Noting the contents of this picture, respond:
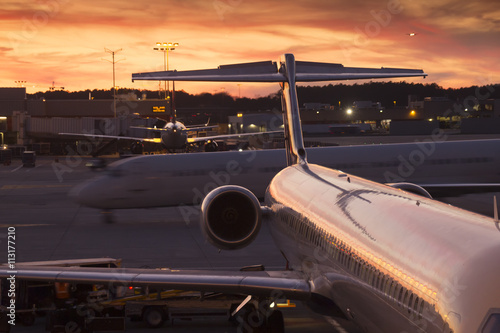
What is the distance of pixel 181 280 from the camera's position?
39.9 feet

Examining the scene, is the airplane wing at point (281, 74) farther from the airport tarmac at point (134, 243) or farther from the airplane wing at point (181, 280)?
the airplane wing at point (181, 280)

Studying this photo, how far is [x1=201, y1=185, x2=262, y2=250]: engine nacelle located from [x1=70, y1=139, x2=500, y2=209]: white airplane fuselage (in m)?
14.2

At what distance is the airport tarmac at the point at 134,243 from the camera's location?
15406 millimetres

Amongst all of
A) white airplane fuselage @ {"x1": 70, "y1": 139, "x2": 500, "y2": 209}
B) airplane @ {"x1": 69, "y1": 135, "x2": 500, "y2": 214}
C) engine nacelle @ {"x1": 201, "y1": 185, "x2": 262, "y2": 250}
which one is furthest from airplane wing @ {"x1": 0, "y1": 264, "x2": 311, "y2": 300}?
white airplane fuselage @ {"x1": 70, "y1": 139, "x2": 500, "y2": 209}

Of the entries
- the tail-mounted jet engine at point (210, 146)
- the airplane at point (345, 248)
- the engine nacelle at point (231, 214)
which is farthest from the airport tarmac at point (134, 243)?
the tail-mounted jet engine at point (210, 146)

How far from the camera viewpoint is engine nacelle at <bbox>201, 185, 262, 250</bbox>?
1591 cm

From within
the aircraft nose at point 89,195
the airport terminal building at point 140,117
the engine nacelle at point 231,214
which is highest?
the airport terminal building at point 140,117

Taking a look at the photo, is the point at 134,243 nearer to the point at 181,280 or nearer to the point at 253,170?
the point at 253,170

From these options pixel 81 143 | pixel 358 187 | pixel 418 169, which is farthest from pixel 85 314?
pixel 81 143

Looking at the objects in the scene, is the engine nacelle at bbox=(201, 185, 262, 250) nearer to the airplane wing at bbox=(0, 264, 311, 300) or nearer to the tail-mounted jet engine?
the airplane wing at bbox=(0, 264, 311, 300)

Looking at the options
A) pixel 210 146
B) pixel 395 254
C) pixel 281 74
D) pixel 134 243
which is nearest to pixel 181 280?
pixel 395 254

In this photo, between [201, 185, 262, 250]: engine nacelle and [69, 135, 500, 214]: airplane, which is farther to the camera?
[69, 135, 500, 214]: airplane

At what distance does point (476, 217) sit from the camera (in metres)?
8.13

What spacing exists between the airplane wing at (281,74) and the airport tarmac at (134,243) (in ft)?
18.9
